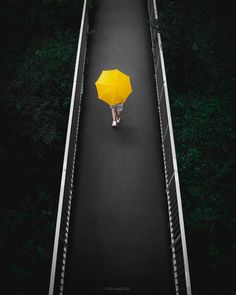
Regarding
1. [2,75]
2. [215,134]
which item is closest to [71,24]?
[2,75]

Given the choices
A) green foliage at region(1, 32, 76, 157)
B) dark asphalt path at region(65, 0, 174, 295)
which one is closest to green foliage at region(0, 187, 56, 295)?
dark asphalt path at region(65, 0, 174, 295)

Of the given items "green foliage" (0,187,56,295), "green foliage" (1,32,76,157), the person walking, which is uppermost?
"green foliage" (1,32,76,157)

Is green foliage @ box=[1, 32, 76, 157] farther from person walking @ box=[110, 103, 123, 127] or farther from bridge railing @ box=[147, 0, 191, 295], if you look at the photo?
bridge railing @ box=[147, 0, 191, 295]

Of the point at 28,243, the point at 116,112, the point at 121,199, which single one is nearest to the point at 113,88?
the point at 116,112

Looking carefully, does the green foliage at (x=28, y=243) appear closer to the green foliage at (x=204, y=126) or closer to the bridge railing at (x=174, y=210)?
the bridge railing at (x=174, y=210)

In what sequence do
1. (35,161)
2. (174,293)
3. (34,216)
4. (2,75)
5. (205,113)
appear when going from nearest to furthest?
(174,293), (34,216), (35,161), (205,113), (2,75)

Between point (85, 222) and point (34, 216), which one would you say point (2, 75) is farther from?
point (85, 222)
